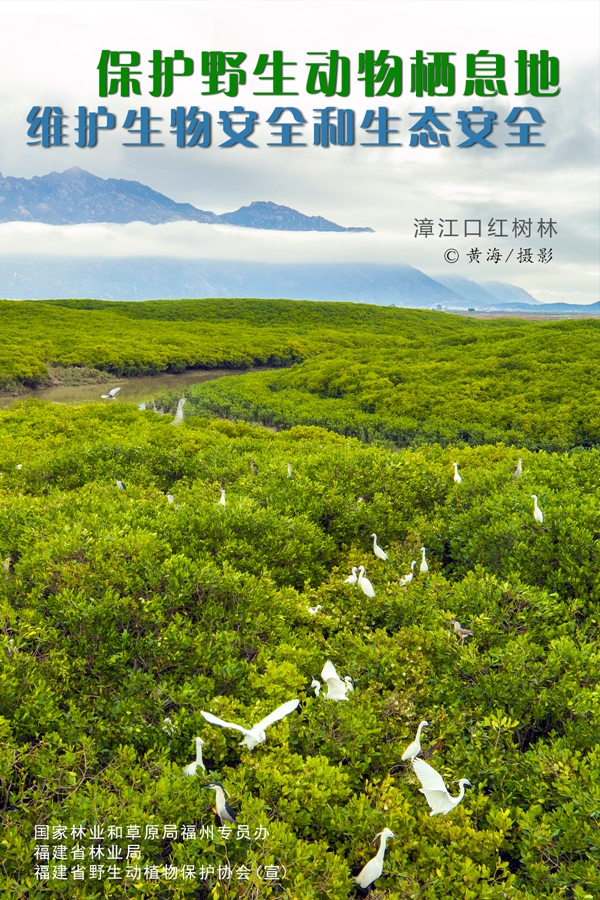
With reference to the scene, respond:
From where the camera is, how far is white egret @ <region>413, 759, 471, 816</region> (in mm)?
3096

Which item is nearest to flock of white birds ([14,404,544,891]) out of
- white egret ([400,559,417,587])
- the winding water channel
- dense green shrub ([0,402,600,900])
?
dense green shrub ([0,402,600,900])

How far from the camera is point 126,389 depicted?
3247cm

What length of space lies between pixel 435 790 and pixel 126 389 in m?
32.1

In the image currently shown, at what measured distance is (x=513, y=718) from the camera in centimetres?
396

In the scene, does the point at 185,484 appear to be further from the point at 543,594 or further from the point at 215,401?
the point at 215,401

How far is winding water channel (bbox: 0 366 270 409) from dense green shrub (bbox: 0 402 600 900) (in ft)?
70.7

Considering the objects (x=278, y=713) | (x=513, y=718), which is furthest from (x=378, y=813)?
(x=513, y=718)

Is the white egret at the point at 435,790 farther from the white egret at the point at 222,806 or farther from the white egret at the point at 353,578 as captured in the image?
the white egret at the point at 353,578

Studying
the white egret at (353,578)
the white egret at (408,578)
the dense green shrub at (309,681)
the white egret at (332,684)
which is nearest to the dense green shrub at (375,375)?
the dense green shrub at (309,681)

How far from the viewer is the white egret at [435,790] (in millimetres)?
3096

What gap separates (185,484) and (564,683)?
21.6ft

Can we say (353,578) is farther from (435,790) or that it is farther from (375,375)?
(375,375)

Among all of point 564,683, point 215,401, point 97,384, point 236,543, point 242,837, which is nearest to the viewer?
point 242,837

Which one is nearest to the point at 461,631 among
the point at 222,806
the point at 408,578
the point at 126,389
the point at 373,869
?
the point at 408,578
